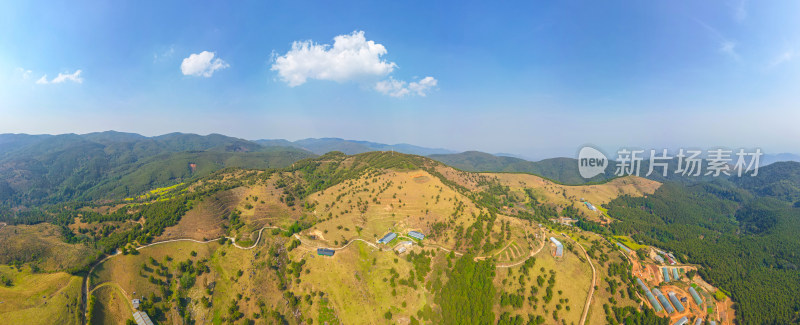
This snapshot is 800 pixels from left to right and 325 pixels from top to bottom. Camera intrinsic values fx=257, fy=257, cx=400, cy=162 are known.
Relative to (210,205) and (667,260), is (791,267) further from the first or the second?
(210,205)

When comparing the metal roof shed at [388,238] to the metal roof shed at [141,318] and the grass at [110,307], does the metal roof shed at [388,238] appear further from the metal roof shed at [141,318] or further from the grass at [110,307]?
the grass at [110,307]

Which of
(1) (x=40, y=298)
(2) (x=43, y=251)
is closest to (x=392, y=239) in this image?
(1) (x=40, y=298)

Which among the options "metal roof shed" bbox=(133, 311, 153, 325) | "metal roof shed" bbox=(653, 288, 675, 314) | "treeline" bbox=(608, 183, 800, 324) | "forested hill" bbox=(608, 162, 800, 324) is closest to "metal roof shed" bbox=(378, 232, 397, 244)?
"metal roof shed" bbox=(133, 311, 153, 325)

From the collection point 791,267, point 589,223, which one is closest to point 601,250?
point 589,223

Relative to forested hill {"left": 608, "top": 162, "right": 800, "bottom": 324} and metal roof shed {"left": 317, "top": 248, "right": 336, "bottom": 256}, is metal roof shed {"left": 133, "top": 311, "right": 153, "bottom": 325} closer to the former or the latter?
metal roof shed {"left": 317, "top": 248, "right": 336, "bottom": 256}

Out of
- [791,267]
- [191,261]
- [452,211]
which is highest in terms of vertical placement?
[452,211]
